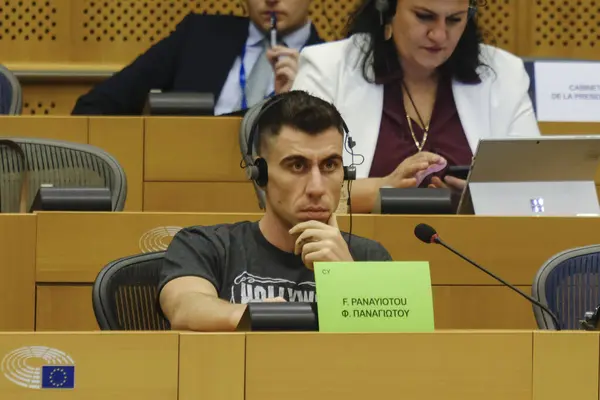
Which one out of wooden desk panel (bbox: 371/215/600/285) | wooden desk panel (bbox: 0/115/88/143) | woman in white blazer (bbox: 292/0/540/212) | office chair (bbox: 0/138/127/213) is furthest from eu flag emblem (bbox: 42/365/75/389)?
wooden desk panel (bbox: 0/115/88/143)

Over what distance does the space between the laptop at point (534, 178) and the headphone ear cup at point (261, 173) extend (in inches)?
25.2

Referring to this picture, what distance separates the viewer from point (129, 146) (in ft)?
13.5

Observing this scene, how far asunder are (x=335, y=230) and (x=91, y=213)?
783mm

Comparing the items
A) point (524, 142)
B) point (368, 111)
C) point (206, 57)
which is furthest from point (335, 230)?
point (206, 57)

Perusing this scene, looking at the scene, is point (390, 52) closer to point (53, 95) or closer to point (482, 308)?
point (482, 308)

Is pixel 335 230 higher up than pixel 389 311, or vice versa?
pixel 335 230

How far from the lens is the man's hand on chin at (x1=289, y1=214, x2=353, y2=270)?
97.3 inches

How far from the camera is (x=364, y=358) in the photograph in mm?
1946

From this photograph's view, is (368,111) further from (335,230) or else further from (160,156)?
(335,230)

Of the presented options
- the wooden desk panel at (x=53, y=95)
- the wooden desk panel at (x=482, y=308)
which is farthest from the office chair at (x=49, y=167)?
the wooden desk panel at (x=53, y=95)

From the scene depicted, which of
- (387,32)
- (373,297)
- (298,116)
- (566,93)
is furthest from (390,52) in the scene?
(373,297)

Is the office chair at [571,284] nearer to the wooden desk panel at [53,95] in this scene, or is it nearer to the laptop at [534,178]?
the laptop at [534,178]

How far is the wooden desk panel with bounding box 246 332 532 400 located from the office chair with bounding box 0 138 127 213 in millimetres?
1740

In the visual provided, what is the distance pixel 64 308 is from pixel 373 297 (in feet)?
4.12
